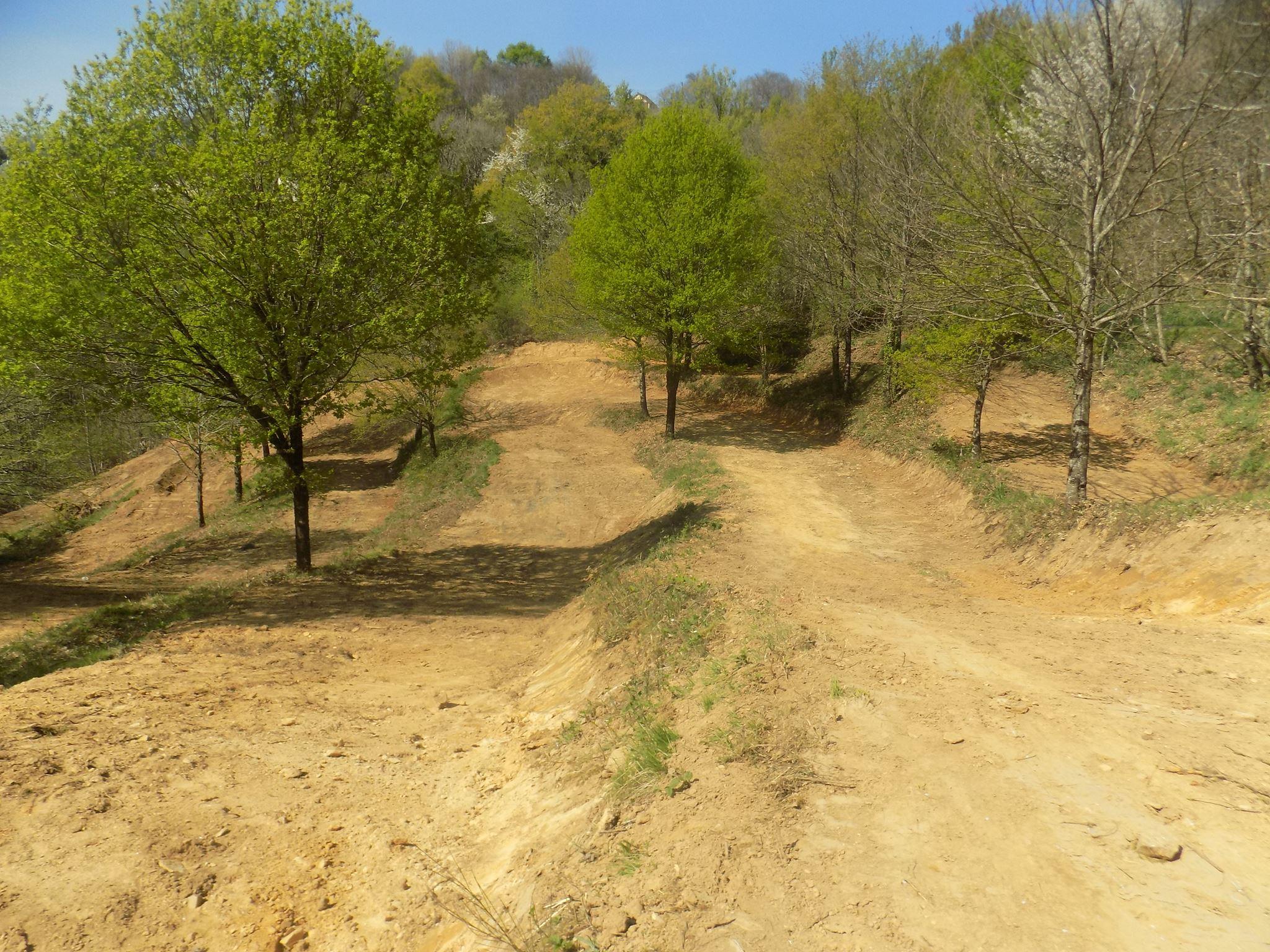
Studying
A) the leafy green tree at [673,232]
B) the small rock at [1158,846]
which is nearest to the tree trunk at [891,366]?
the leafy green tree at [673,232]

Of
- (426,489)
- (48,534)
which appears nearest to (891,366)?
(426,489)

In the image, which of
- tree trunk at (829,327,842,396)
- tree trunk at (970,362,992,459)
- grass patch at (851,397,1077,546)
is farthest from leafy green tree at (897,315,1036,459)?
tree trunk at (829,327,842,396)

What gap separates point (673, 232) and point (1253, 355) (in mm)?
17006

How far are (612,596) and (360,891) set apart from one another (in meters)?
6.78

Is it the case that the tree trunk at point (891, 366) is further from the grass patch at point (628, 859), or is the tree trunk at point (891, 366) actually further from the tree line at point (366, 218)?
the grass patch at point (628, 859)

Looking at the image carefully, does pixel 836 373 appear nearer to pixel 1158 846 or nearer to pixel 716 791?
pixel 716 791

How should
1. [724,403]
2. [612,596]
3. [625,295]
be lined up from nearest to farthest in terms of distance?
[612,596]
[625,295]
[724,403]

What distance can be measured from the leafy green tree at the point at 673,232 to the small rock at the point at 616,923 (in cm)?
2021

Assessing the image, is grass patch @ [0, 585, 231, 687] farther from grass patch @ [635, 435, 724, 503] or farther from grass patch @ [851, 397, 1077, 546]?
grass patch @ [851, 397, 1077, 546]

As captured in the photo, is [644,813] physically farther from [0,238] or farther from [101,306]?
[0,238]

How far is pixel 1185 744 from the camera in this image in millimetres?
5473

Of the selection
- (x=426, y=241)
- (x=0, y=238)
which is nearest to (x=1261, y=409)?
(x=426, y=241)

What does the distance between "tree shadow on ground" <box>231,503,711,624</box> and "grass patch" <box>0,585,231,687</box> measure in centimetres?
96

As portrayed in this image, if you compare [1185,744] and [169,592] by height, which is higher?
[1185,744]
